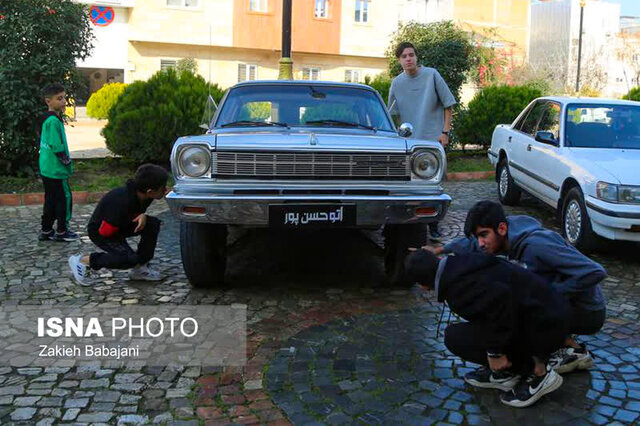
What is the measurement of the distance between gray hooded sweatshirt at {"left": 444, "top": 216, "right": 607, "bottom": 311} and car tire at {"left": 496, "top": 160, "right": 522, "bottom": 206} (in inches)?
229

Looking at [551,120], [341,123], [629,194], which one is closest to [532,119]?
[551,120]

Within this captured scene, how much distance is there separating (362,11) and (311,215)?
1187 inches

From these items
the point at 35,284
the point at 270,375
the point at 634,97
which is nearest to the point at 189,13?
the point at 634,97

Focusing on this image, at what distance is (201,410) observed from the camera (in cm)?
329

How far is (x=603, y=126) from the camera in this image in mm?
7520

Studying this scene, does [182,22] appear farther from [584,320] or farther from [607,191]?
[584,320]

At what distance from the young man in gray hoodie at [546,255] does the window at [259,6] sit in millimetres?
28882

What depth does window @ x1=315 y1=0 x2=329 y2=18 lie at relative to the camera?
31.6 metres

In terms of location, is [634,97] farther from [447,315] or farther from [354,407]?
[354,407]

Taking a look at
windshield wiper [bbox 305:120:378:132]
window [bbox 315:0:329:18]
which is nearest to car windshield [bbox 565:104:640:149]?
windshield wiper [bbox 305:120:378:132]

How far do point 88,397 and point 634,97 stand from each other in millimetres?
17437

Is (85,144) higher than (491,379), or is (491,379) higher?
(85,144)

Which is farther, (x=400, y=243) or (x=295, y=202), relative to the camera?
(x=400, y=243)

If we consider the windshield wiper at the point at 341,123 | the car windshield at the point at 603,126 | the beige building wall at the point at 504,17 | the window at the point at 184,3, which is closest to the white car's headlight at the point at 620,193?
the car windshield at the point at 603,126
